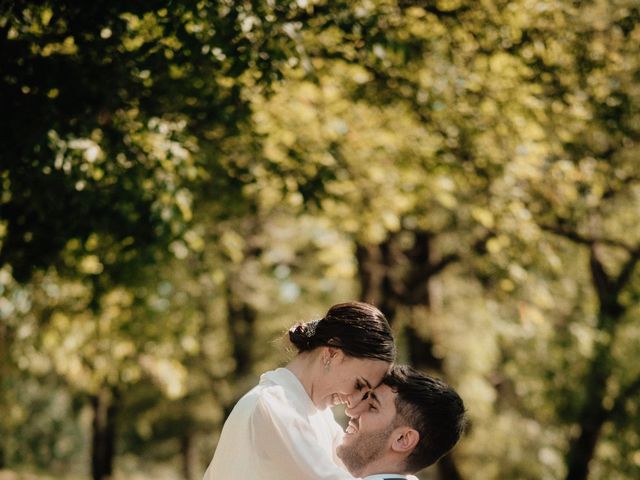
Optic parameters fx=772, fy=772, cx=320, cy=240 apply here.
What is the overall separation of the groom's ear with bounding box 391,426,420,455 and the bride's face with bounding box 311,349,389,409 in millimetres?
275

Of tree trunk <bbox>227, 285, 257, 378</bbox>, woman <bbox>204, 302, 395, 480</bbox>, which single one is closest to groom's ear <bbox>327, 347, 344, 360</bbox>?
woman <bbox>204, 302, 395, 480</bbox>

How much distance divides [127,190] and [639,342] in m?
10.9

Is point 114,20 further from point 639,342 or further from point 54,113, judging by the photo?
point 639,342

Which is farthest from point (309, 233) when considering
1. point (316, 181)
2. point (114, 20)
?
point (114, 20)

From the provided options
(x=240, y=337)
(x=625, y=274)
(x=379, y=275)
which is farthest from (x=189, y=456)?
(x=625, y=274)

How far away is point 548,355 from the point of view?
15.1 meters

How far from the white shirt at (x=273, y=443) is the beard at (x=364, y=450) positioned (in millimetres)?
283

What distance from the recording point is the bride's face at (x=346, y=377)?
13.3ft

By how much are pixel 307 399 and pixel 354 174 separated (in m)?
5.15

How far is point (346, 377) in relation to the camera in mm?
4074

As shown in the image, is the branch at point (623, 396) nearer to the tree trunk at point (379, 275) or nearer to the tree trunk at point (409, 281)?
the tree trunk at point (409, 281)

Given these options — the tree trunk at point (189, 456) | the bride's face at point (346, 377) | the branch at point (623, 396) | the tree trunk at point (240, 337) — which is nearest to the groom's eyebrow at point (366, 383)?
the bride's face at point (346, 377)

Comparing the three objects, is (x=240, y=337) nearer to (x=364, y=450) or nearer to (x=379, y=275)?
(x=379, y=275)

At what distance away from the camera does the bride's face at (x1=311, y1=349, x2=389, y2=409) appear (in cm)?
406
